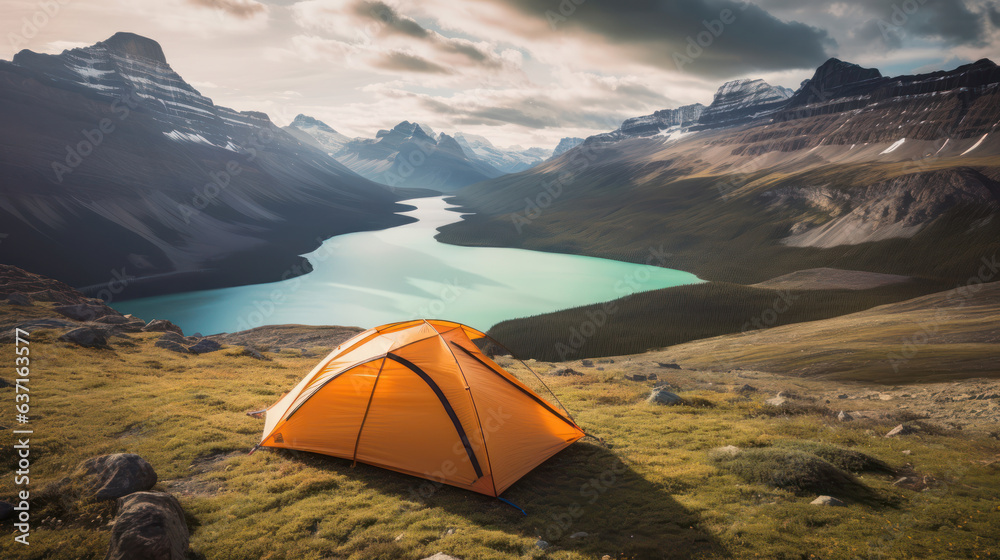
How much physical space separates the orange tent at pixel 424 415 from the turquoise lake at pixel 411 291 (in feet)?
188

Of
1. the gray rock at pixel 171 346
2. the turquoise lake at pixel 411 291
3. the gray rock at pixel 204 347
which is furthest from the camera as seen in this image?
the turquoise lake at pixel 411 291

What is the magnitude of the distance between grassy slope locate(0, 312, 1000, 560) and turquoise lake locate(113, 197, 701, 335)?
56552mm

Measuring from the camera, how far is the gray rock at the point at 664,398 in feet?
61.3

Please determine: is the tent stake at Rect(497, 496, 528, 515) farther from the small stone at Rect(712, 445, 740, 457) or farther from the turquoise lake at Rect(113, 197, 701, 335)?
the turquoise lake at Rect(113, 197, 701, 335)

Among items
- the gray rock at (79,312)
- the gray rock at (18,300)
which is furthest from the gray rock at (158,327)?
the gray rock at (18,300)

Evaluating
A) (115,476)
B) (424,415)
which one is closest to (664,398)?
(424,415)

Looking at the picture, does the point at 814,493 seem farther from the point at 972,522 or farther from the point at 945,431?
the point at 945,431

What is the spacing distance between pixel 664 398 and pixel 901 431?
764cm

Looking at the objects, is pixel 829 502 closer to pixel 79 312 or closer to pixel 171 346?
pixel 171 346

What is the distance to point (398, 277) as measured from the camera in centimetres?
11212

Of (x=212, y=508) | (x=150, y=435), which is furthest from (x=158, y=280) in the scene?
(x=212, y=508)

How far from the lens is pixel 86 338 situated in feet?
83.3

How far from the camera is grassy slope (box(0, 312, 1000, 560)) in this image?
8.54m

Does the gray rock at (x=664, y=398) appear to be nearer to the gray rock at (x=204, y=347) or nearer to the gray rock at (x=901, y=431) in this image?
the gray rock at (x=901, y=431)
